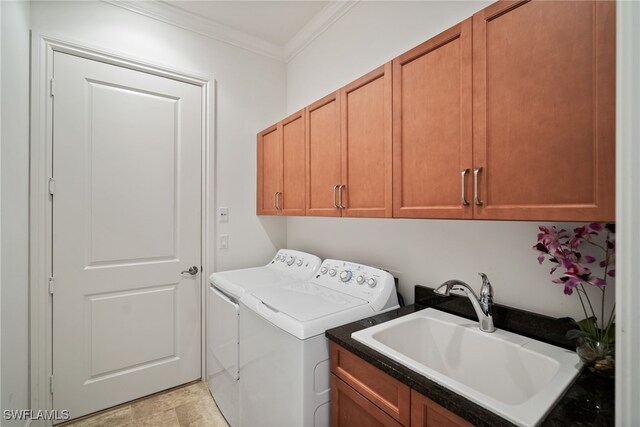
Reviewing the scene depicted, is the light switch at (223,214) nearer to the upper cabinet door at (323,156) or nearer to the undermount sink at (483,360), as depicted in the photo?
the upper cabinet door at (323,156)

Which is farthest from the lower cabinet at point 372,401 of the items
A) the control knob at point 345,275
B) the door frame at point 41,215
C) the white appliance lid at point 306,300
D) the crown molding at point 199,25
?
the crown molding at point 199,25

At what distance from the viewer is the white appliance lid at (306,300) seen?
134 cm

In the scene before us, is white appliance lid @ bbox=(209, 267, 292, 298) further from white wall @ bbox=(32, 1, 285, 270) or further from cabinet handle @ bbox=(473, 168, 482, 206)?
cabinet handle @ bbox=(473, 168, 482, 206)

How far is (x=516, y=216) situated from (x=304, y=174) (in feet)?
4.13

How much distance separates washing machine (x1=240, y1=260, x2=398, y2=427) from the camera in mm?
1207

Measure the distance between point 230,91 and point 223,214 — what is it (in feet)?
3.44

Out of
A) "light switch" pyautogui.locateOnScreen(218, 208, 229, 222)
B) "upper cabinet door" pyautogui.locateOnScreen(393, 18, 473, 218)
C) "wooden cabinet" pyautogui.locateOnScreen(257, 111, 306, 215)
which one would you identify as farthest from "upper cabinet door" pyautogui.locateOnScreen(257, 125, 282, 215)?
"upper cabinet door" pyautogui.locateOnScreen(393, 18, 473, 218)

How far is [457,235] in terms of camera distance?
1442 millimetres

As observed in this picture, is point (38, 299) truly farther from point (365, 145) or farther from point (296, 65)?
point (296, 65)

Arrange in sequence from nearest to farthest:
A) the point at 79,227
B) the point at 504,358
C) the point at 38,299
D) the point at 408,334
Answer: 1. the point at 504,358
2. the point at 408,334
3. the point at 38,299
4. the point at 79,227

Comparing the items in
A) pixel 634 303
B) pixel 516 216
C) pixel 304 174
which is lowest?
pixel 634 303

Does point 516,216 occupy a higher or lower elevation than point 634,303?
higher

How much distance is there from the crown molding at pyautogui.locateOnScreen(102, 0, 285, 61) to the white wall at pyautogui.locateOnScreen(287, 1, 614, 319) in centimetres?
29

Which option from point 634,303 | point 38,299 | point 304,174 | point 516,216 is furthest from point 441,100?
point 38,299
